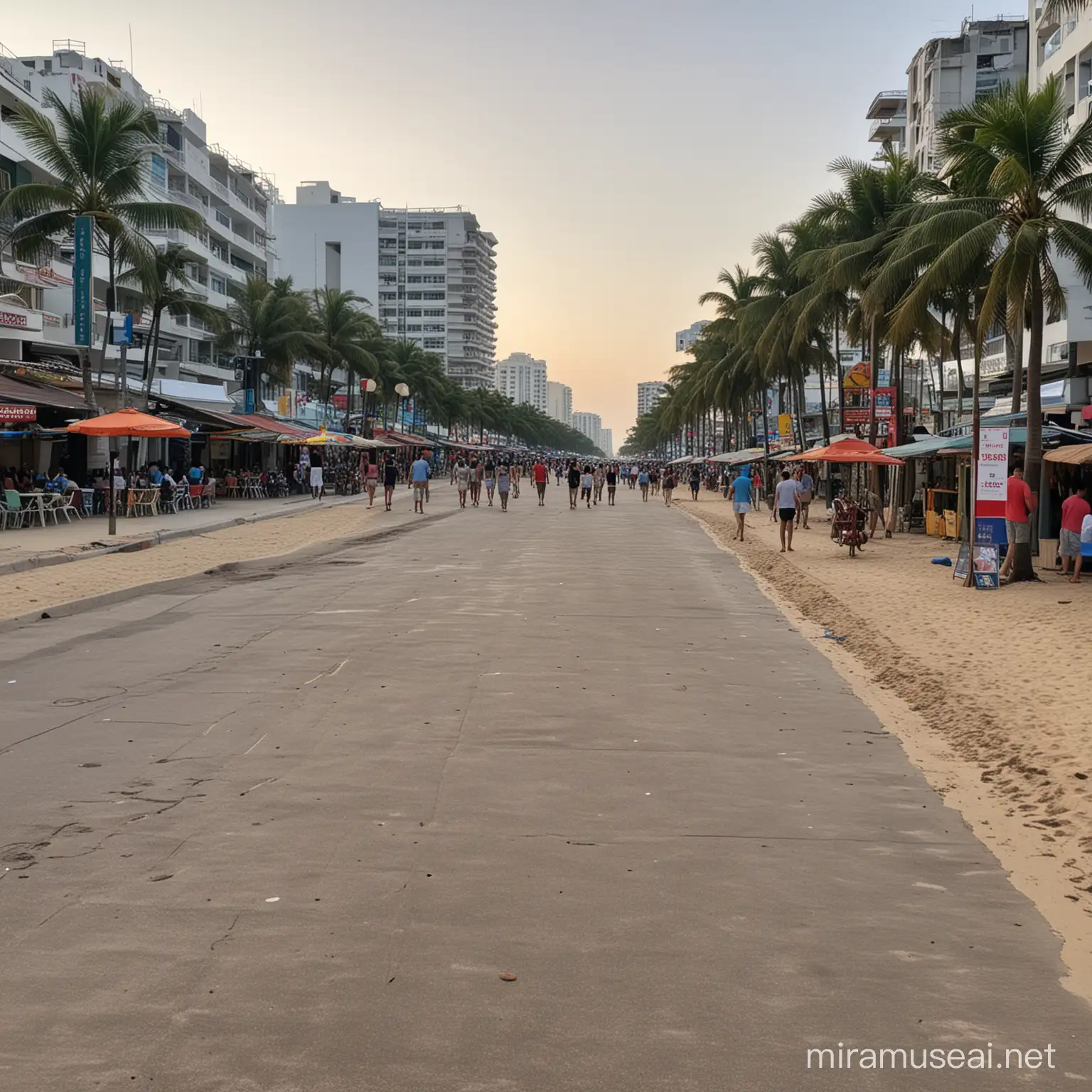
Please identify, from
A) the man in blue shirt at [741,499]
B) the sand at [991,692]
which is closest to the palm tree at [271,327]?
the man in blue shirt at [741,499]

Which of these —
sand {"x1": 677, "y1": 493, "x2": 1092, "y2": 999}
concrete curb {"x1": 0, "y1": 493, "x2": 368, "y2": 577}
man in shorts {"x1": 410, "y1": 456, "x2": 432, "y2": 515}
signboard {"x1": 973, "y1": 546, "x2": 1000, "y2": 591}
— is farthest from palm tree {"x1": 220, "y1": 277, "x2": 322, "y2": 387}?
signboard {"x1": 973, "y1": 546, "x2": 1000, "y2": 591}

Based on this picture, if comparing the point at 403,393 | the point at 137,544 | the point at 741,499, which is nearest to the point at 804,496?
the point at 741,499

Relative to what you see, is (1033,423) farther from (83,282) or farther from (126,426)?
(83,282)

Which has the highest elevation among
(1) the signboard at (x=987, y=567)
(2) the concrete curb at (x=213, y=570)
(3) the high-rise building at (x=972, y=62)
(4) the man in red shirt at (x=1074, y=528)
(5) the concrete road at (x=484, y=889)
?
(3) the high-rise building at (x=972, y=62)

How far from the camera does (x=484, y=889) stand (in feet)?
18.1

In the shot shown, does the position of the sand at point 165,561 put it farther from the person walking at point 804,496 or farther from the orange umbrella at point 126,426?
the person walking at point 804,496

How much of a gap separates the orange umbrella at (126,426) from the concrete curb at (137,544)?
2418 mm

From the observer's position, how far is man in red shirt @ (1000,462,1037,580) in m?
20.4

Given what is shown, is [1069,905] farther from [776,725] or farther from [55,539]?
[55,539]

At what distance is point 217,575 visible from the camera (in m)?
20.8

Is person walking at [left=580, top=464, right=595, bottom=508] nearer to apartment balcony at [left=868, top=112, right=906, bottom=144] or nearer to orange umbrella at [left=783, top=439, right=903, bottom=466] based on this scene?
orange umbrella at [left=783, top=439, right=903, bottom=466]

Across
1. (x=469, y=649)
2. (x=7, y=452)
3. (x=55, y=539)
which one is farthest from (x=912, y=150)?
(x=469, y=649)

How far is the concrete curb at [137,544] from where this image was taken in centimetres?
2066

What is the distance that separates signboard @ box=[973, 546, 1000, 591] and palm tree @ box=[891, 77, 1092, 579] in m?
1.30
